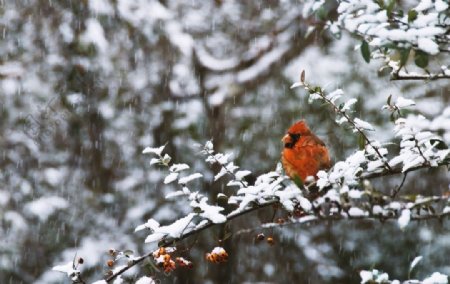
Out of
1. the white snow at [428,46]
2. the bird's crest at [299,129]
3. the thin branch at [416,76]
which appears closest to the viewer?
the white snow at [428,46]

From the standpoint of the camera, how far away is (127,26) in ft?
22.2

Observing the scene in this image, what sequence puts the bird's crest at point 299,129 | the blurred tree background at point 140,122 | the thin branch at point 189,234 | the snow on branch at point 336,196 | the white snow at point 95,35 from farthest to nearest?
the white snow at point 95,35 < the blurred tree background at point 140,122 < the bird's crest at point 299,129 < the thin branch at point 189,234 < the snow on branch at point 336,196

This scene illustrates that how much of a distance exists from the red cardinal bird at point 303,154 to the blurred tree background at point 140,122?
11.6 ft

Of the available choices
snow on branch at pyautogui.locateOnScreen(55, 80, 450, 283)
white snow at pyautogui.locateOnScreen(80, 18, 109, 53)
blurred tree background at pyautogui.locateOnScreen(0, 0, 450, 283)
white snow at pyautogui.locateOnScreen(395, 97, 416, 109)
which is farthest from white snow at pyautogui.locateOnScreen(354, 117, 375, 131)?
white snow at pyautogui.locateOnScreen(80, 18, 109, 53)

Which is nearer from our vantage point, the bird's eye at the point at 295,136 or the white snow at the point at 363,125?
the white snow at the point at 363,125

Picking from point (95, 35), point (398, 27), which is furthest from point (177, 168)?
point (95, 35)

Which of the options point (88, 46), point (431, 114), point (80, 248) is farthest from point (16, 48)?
point (431, 114)

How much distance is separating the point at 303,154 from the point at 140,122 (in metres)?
4.33

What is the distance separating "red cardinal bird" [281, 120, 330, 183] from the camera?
2.45m

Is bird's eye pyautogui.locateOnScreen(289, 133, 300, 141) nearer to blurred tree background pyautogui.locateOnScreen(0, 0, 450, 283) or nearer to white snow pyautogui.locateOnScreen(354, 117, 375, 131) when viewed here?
white snow pyautogui.locateOnScreen(354, 117, 375, 131)

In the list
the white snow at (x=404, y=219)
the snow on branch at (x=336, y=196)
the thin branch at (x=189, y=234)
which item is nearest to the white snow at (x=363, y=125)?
the snow on branch at (x=336, y=196)

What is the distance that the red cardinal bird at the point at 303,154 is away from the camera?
96.3 inches

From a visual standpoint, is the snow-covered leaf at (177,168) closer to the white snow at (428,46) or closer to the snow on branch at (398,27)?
the snow on branch at (398,27)

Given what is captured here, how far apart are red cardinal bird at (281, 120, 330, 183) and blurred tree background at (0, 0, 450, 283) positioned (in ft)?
11.6
